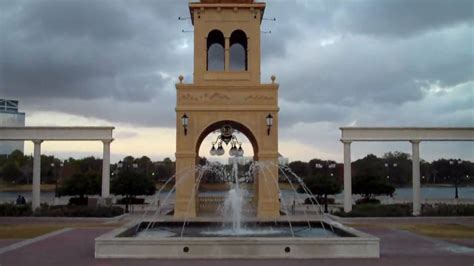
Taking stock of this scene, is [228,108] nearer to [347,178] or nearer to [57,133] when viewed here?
[347,178]

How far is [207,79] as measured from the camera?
24.2 meters

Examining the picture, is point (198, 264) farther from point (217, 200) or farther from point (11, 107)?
point (11, 107)

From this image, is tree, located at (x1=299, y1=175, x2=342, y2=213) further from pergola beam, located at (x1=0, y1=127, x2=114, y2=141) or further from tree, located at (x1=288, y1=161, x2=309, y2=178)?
tree, located at (x1=288, y1=161, x2=309, y2=178)

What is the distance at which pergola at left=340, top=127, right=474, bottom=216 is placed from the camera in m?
28.9

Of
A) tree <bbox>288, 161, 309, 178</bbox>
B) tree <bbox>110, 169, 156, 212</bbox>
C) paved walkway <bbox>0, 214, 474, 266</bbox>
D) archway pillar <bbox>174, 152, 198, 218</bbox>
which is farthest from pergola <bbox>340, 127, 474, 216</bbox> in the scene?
tree <bbox>288, 161, 309, 178</bbox>

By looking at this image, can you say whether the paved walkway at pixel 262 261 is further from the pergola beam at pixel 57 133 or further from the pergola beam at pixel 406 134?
the pergola beam at pixel 57 133

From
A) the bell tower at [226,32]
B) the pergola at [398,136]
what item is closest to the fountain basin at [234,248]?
the bell tower at [226,32]

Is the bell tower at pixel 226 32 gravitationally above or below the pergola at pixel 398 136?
above

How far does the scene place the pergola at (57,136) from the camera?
29438mm

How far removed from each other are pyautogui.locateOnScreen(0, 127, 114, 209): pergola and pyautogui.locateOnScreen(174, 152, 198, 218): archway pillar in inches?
291

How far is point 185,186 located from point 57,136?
971cm

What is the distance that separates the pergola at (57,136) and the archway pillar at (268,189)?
9.99 meters

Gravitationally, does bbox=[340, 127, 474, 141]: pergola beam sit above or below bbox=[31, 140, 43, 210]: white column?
above

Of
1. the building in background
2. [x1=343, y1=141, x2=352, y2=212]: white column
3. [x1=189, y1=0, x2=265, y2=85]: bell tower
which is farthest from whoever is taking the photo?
the building in background
